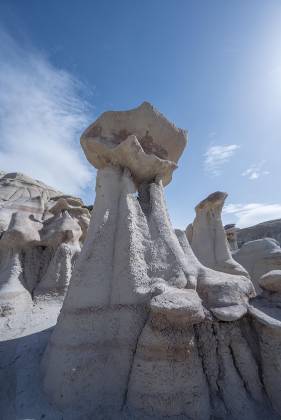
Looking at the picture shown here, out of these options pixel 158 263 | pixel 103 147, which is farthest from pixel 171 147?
pixel 158 263

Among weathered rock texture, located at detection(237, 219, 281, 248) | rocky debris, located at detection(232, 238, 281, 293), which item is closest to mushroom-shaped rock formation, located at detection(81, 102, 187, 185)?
rocky debris, located at detection(232, 238, 281, 293)

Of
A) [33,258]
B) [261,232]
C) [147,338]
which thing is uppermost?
[261,232]

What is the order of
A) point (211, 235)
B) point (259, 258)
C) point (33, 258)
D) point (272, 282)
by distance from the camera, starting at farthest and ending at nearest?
point (259, 258) < point (211, 235) < point (33, 258) < point (272, 282)

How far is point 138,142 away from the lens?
266cm

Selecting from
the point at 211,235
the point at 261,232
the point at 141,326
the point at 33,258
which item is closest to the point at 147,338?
the point at 141,326

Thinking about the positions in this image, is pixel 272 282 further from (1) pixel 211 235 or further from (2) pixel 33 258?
(1) pixel 211 235

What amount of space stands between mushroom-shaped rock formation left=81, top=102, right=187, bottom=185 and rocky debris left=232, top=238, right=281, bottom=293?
15.1 ft

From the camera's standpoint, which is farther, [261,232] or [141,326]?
[261,232]

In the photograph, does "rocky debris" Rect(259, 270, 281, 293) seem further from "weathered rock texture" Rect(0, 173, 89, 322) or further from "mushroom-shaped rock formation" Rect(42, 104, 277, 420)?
"weathered rock texture" Rect(0, 173, 89, 322)

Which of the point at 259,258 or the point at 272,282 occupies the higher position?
the point at 259,258

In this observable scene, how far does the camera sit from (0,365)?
2211mm

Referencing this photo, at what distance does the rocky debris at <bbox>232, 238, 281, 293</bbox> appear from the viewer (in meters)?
6.25

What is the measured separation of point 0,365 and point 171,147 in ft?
9.07

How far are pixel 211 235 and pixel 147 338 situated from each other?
4763 mm
